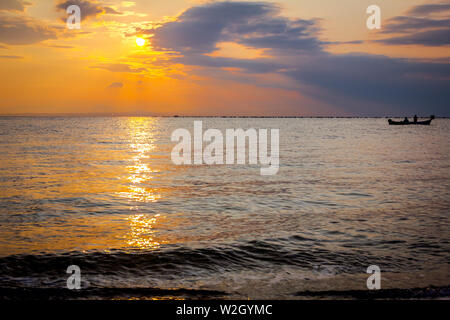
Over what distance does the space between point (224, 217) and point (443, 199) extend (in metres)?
11.9

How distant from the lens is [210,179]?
2502 centimetres

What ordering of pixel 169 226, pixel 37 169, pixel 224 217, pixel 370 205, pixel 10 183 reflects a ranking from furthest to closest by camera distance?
pixel 37 169 < pixel 10 183 < pixel 370 205 < pixel 224 217 < pixel 169 226

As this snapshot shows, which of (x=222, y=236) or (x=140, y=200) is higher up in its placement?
(x=140, y=200)

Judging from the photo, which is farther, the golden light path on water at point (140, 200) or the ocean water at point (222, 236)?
the golden light path on water at point (140, 200)

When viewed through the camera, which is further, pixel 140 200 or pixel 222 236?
pixel 140 200

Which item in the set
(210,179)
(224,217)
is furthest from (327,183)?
(224,217)

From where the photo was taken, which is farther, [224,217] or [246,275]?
[224,217]

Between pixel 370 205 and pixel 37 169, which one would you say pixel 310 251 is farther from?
pixel 37 169

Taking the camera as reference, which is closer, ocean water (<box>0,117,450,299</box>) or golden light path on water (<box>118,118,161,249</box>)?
ocean water (<box>0,117,450,299</box>)

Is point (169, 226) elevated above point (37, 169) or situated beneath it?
situated beneath
